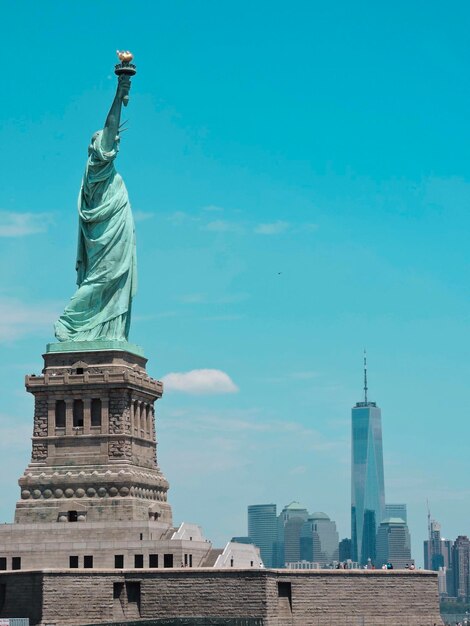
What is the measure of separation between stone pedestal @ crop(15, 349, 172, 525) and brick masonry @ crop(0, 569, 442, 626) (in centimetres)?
547

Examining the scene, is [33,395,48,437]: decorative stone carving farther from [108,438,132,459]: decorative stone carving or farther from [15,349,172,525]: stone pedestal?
[108,438,132,459]: decorative stone carving

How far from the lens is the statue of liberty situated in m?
85.2

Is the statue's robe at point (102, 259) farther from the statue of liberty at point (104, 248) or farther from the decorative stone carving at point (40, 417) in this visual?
the decorative stone carving at point (40, 417)

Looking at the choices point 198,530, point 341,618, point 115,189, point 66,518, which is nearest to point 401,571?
point 341,618

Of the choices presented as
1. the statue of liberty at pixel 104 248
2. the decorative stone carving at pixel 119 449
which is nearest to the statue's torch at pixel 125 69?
the statue of liberty at pixel 104 248

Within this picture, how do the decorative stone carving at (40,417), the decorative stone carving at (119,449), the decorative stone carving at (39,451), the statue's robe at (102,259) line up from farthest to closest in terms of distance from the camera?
the statue's robe at (102,259)
the decorative stone carving at (40,417)
the decorative stone carving at (39,451)
the decorative stone carving at (119,449)

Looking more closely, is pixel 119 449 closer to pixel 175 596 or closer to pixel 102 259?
pixel 175 596

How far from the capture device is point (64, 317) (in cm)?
8538

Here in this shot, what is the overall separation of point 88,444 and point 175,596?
34.6ft

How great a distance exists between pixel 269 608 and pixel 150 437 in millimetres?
14347

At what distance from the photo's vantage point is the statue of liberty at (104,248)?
8525cm

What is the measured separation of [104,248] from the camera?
85938 millimetres

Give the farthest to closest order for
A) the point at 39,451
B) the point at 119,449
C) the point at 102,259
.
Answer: the point at 102,259
the point at 39,451
the point at 119,449

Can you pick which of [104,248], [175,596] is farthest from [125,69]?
[175,596]
